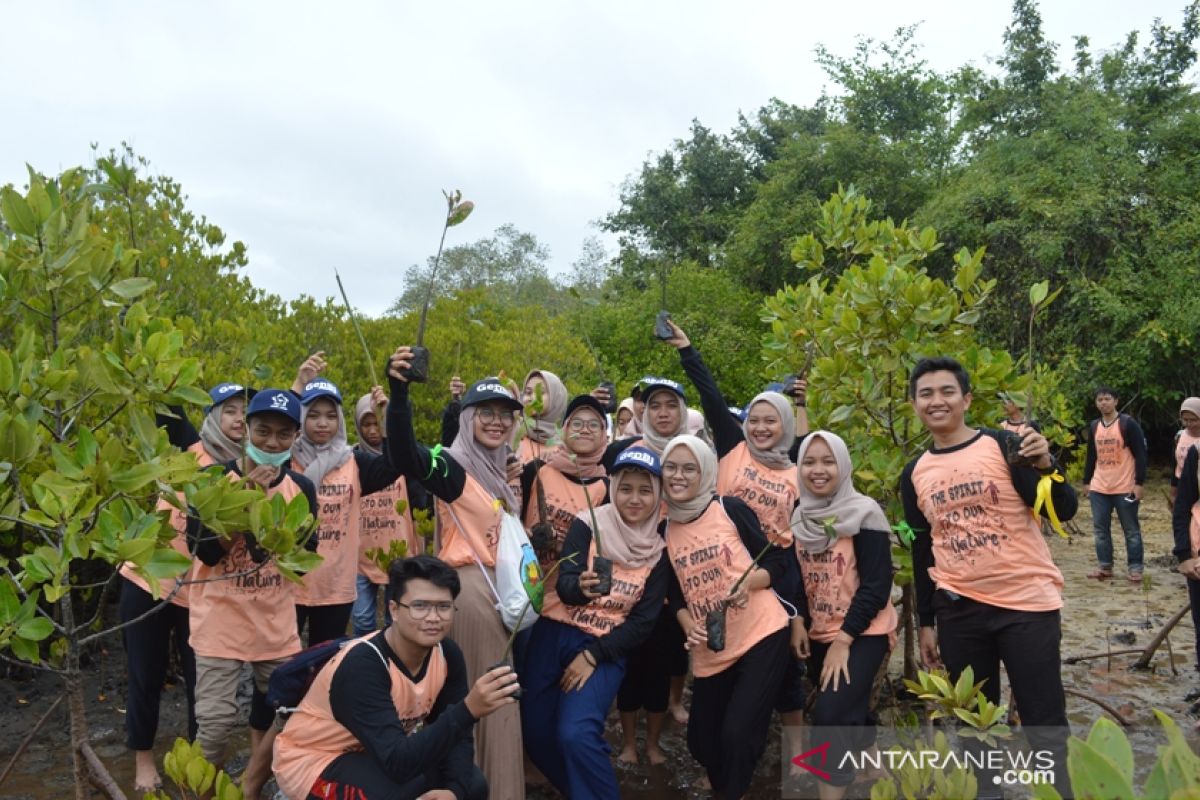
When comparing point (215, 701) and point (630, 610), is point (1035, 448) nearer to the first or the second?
point (630, 610)

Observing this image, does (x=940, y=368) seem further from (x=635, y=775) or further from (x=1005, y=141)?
(x=1005, y=141)

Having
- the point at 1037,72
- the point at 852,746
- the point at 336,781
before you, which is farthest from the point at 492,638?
the point at 1037,72

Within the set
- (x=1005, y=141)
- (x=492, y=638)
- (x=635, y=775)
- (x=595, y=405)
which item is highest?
(x=1005, y=141)

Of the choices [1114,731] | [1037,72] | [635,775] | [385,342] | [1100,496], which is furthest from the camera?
[1037,72]

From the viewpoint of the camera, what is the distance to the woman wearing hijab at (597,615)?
3521 mm

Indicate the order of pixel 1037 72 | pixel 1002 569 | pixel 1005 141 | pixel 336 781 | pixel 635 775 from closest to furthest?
pixel 336 781 < pixel 1002 569 < pixel 635 775 < pixel 1005 141 < pixel 1037 72

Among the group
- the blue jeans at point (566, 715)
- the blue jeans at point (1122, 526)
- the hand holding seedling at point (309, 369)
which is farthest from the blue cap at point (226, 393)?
the blue jeans at point (1122, 526)

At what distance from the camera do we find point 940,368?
3432mm

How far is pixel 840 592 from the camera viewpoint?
12.2 feet

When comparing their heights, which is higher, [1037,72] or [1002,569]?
[1037,72]

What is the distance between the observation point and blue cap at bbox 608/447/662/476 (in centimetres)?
353

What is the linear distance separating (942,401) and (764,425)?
3.15 feet

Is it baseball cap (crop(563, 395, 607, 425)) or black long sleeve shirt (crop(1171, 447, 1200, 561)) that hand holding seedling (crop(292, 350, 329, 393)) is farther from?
black long sleeve shirt (crop(1171, 447, 1200, 561))

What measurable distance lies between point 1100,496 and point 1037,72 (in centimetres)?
1332
